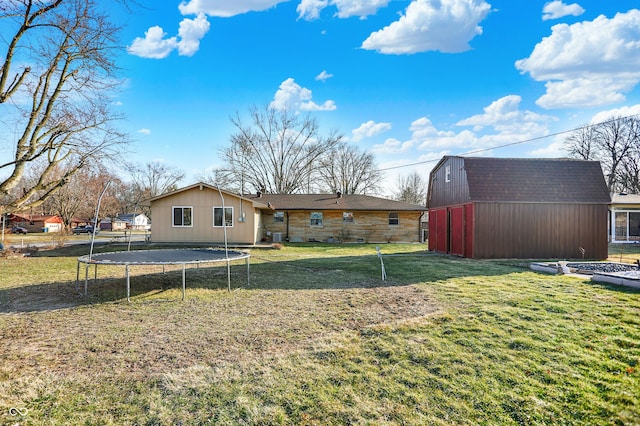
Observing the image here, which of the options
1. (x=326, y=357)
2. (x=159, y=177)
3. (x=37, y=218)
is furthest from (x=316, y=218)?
(x=37, y=218)

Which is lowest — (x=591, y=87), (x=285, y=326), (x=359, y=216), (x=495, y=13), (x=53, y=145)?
(x=285, y=326)

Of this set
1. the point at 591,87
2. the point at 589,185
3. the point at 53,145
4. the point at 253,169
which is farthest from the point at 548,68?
the point at 253,169

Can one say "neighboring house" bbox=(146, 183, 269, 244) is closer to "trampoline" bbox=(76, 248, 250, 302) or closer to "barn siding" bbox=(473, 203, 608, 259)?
"trampoline" bbox=(76, 248, 250, 302)

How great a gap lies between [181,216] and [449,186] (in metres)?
13.9

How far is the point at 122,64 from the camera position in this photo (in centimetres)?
1332

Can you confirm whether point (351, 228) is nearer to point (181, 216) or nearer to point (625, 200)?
point (181, 216)

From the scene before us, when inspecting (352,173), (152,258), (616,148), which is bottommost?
(152,258)

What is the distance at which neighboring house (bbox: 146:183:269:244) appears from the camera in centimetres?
1934

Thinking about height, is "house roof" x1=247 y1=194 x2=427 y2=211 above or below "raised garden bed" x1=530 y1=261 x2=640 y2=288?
above

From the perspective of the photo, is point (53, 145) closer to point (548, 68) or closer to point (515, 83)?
point (548, 68)

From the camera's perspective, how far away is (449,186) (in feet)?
51.4

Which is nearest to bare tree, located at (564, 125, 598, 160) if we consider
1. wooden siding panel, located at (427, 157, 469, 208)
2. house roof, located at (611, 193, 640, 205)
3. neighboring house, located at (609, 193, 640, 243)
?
house roof, located at (611, 193, 640, 205)

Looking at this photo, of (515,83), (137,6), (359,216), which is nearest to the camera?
(137,6)

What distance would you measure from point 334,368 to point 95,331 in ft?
Answer: 11.5
